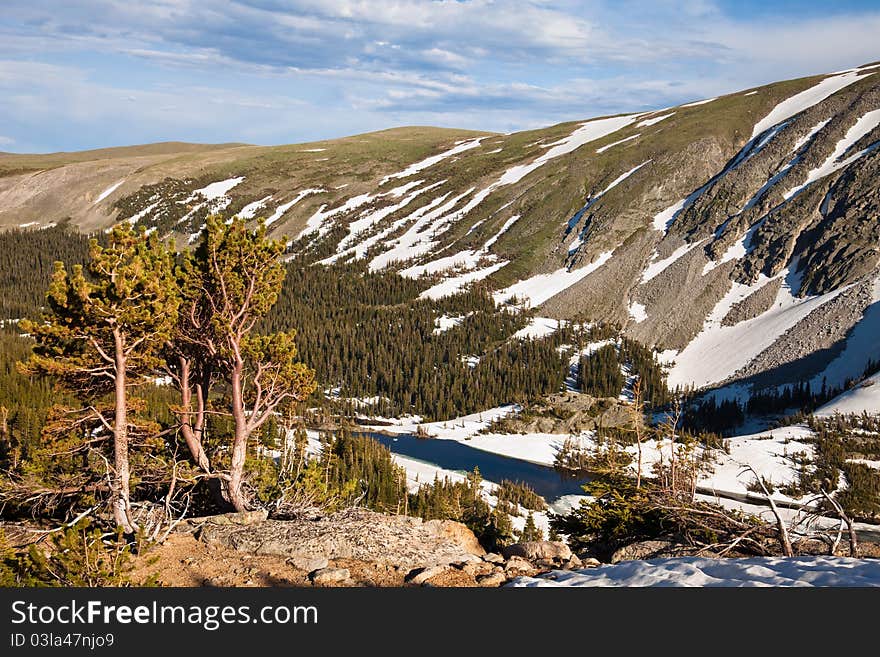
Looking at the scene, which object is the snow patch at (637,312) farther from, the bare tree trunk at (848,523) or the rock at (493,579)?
the rock at (493,579)

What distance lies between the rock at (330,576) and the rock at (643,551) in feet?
21.3

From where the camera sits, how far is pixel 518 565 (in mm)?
12969

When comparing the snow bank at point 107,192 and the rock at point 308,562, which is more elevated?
the snow bank at point 107,192

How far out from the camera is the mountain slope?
89.9 m

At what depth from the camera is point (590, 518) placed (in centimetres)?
1719

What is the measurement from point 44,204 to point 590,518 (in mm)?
223655

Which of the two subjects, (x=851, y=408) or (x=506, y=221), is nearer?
(x=851, y=408)

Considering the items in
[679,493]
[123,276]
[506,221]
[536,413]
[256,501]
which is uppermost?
[506,221]

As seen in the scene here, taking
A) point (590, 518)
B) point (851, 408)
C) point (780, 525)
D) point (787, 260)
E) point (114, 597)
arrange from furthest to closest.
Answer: point (787, 260) < point (851, 408) < point (590, 518) < point (780, 525) < point (114, 597)

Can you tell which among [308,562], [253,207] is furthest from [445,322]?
[308,562]

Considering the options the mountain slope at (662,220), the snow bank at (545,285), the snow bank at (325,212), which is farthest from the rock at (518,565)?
the snow bank at (325,212)

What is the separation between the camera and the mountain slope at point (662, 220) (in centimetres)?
8994

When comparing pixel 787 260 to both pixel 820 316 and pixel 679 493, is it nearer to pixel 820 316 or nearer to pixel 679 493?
pixel 820 316

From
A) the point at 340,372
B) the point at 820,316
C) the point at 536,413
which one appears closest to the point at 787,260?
the point at 820,316
